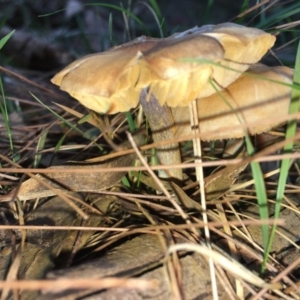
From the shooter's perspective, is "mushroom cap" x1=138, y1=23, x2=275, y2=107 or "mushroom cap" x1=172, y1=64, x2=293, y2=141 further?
"mushroom cap" x1=172, y1=64, x2=293, y2=141

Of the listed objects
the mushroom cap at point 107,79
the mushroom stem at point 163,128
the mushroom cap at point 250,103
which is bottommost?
the mushroom stem at point 163,128

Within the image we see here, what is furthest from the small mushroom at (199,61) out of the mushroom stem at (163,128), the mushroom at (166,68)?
the mushroom stem at (163,128)

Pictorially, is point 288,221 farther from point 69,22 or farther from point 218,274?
point 69,22

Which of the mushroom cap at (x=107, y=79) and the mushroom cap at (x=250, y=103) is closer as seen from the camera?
the mushroom cap at (x=107, y=79)

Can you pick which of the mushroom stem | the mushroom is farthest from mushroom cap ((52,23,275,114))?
the mushroom stem

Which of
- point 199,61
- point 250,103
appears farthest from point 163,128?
point 199,61

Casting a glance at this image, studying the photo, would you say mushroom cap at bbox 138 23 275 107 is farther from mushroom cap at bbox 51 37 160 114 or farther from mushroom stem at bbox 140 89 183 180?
mushroom stem at bbox 140 89 183 180

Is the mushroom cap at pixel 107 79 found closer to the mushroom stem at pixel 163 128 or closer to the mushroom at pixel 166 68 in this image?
the mushroom at pixel 166 68

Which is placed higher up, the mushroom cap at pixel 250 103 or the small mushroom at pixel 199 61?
the small mushroom at pixel 199 61
